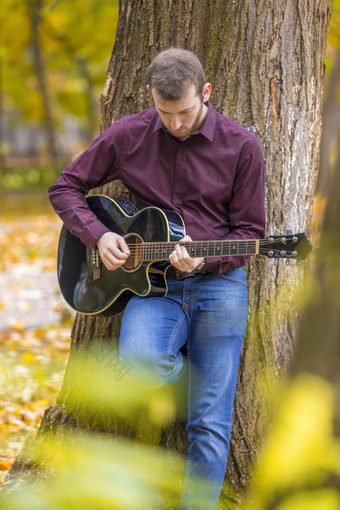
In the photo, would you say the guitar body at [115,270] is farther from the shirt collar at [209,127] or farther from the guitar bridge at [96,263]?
the shirt collar at [209,127]

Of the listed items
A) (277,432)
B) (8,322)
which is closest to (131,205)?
(277,432)

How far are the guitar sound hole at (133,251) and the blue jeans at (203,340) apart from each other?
0.17 metres

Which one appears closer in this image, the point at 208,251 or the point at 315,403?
the point at 315,403

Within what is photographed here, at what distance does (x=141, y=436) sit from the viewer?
364 centimetres

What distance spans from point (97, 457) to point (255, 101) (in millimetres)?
2723

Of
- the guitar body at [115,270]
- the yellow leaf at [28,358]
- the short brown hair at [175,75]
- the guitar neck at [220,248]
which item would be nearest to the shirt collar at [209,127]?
the short brown hair at [175,75]

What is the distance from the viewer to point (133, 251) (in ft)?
10.5

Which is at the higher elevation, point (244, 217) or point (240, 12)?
point (240, 12)

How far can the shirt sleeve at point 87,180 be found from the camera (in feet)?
Result: 10.5

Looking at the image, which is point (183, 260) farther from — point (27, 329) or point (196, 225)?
point (27, 329)

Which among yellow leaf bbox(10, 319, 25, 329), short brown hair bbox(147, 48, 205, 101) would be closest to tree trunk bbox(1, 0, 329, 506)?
short brown hair bbox(147, 48, 205, 101)

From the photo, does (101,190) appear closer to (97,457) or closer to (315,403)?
(97,457)

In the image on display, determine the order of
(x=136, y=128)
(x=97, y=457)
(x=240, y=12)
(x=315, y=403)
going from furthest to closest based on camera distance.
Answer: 1. (x=240, y=12)
2. (x=136, y=128)
3. (x=97, y=457)
4. (x=315, y=403)

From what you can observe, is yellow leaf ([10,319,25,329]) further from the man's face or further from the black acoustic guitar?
the man's face
